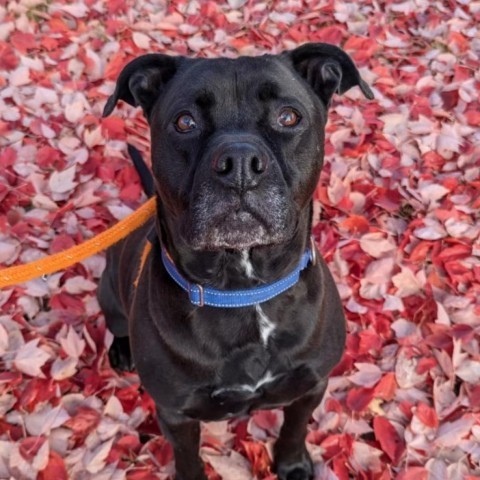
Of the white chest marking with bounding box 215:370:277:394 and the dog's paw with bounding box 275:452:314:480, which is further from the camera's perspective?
→ the dog's paw with bounding box 275:452:314:480

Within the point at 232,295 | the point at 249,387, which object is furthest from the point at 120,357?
the point at 232,295

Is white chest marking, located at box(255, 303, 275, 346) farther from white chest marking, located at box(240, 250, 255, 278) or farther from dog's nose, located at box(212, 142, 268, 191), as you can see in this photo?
dog's nose, located at box(212, 142, 268, 191)

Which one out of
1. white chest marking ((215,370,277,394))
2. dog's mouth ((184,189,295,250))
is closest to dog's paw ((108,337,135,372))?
white chest marking ((215,370,277,394))

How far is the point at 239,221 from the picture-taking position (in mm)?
2104

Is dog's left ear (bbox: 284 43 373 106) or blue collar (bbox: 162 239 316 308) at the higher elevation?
dog's left ear (bbox: 284 43 373 106)

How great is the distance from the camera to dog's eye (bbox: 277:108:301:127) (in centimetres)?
223

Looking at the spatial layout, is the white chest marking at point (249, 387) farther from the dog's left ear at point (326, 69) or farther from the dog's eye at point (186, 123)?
the dog's left ear at point (326, 69)

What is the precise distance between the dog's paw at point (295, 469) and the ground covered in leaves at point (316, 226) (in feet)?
0.26

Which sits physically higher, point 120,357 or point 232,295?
point 232,295

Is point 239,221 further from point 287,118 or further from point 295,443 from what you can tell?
point 295,443

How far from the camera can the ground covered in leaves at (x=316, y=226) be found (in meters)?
3.13

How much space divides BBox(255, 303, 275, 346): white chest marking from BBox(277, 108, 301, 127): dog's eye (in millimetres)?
700

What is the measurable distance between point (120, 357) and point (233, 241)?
5.26 feet

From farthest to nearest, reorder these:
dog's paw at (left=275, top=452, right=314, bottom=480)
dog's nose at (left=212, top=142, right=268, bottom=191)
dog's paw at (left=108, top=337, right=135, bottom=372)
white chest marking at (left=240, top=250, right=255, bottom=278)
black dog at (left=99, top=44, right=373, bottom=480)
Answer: dog's paw at (left=108, top=337, right=135, bottom=372) → dog's paw at (left=275, top=452, right=314, bottom=480) → white chest marking at (left=240, top=250, right=255, bottom=278) → black dog at (left=99, top=44, right=373, bottom=480) → dog's nose at (left=212, top=142, right=268, bottom=191)
